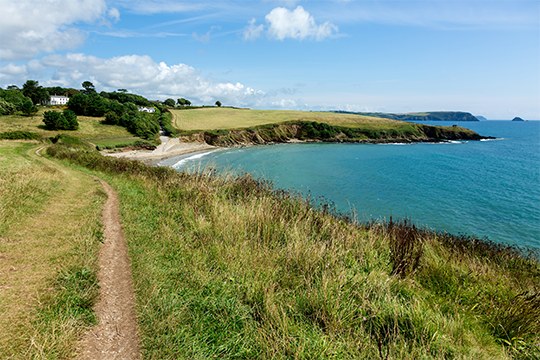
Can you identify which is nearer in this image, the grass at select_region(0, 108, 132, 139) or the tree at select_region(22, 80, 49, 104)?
the grass at select_region(0, 108, 132, 139)

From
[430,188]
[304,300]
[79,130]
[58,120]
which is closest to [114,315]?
[304,300]

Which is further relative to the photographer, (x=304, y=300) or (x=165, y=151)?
(x=165, y=151)

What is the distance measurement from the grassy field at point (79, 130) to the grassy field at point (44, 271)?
190ft

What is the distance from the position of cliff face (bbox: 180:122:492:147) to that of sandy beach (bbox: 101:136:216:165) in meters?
4.21

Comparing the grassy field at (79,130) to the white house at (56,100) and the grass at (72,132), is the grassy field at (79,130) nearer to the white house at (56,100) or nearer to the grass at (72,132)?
the grass at (72,132)

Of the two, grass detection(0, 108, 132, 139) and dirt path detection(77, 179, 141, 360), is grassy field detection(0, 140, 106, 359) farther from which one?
grass detection(0, 108, 132, 139)

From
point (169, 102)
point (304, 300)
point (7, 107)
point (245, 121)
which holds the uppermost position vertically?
point (169, 102)

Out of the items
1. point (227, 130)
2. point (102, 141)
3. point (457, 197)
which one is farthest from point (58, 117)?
point (457, 197)

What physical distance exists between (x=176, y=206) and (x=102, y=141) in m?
56.8

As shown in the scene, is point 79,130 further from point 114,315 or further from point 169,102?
point 169,102

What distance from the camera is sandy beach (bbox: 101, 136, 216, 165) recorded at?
4822 cm

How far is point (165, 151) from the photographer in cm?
5622

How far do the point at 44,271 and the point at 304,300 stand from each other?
16.9ft

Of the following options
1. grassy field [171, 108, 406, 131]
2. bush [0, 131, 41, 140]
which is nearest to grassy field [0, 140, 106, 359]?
bush [0, 131, 41, 140]
